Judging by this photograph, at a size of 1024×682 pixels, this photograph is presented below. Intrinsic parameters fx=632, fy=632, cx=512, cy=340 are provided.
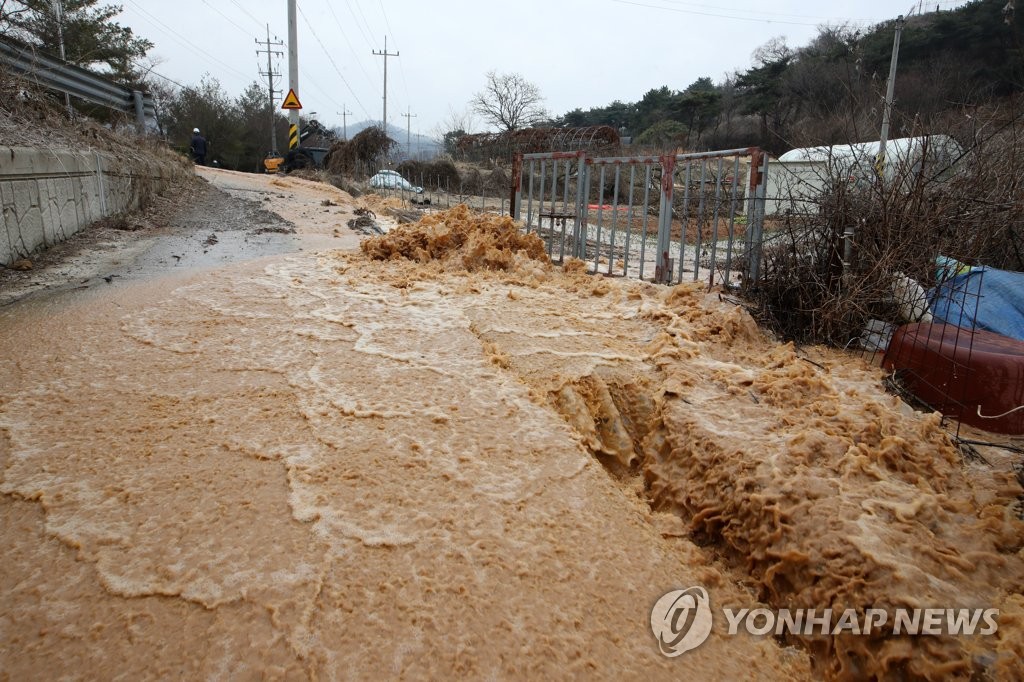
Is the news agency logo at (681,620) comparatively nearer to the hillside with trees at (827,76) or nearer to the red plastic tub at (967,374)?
the red plastic tub at (967,374)

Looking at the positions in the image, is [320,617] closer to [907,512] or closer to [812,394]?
[907,512]

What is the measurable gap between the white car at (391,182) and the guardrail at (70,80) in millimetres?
5779

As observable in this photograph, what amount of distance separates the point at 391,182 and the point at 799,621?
16390mm

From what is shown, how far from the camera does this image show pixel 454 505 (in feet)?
7.18

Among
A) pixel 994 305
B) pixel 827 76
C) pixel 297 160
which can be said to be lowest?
pixel 994 305

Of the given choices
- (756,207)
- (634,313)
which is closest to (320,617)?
(634,313)

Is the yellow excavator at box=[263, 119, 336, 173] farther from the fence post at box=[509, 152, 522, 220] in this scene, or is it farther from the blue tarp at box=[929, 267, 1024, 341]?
the blue tarp at box=[929, 267, 1024, 341]

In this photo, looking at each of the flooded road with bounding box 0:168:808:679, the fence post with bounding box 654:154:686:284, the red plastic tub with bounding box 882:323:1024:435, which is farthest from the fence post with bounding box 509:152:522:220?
the red plastic tub with bounding box 882:323:1024:435

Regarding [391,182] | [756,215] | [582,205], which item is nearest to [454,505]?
[756,215]

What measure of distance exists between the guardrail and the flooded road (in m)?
5.13

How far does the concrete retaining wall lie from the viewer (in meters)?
4.61

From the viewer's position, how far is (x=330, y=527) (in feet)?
6.59

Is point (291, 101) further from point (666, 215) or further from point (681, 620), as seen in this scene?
point (681, 620)

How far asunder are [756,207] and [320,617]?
4.44m
